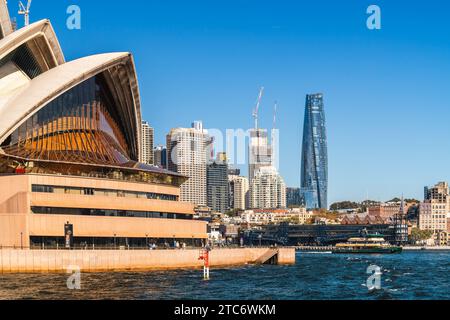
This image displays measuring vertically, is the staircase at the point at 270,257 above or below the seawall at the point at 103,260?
below

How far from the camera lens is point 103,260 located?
7306cm

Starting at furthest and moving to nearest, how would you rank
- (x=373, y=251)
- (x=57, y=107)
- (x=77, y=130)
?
1. (x=373, y=251)
2. (x=77, y=130)
3. (x=57, y=107)

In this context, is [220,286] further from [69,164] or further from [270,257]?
[270,257]

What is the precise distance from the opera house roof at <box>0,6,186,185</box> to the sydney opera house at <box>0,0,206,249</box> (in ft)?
0.33

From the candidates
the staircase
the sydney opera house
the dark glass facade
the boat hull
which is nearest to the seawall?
the sydney opera house

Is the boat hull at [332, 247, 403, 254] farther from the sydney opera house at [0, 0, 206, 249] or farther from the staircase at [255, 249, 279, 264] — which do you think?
the sydney opera house at [0, 0, 206, 249]

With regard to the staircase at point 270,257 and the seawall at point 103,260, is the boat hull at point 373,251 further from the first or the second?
the seawall at point 103,260

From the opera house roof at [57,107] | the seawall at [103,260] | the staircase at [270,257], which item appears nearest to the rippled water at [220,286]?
the seawall at [103,260]

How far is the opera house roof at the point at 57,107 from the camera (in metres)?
79.4

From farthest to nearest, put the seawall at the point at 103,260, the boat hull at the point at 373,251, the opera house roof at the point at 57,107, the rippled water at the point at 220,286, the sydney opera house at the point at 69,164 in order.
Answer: the boat hull at the point at 373,251, the opera house roof at the point at 57,107, the sydney opera house at the point at 69,164, the seawall at the point at 103,260, the rippled water at the point at 220,286

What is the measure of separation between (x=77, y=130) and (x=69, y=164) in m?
10.5

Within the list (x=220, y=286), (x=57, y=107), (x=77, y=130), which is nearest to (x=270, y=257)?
(x=77, y=130)

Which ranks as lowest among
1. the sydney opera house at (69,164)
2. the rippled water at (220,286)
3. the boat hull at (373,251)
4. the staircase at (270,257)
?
the boat hull at (373,251)
